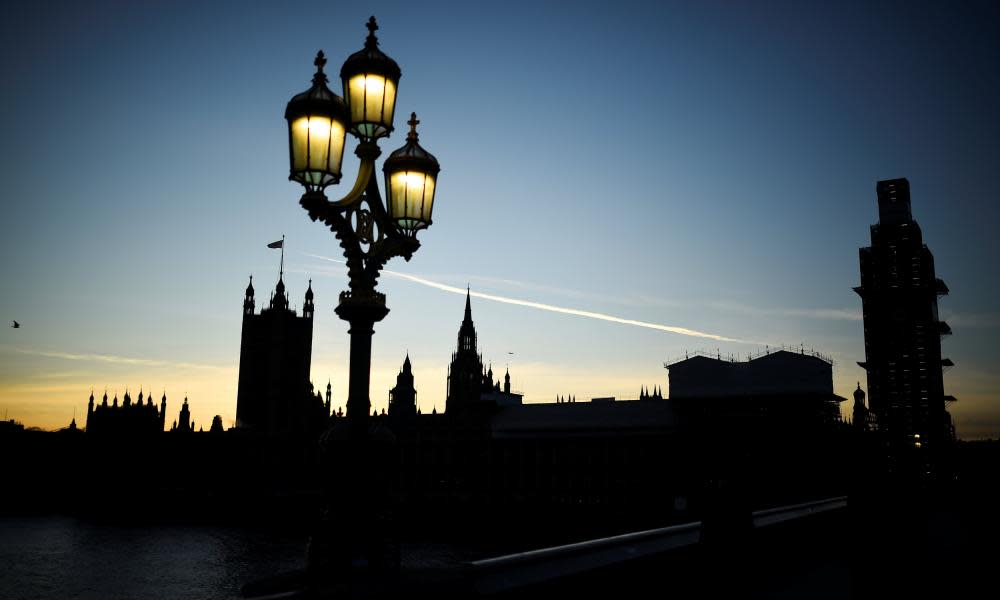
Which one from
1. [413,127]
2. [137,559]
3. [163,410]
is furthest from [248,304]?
[413,127]

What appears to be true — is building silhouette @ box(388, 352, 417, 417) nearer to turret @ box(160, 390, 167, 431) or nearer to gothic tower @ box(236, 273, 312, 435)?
gothic tower @ box(236, 273, 312, 435)

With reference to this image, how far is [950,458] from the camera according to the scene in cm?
14525

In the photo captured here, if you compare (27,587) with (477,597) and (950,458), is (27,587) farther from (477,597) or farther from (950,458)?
(950,458)

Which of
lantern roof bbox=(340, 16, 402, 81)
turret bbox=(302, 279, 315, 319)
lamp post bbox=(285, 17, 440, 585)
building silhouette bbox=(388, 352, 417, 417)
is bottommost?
lamp post bbox=(285, 17, 440, 585)

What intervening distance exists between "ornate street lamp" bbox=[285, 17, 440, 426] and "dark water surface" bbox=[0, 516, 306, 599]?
57.1m

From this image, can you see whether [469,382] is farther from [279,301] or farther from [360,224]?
[360,224]

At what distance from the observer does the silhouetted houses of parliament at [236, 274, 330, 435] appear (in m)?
143

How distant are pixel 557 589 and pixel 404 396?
6106 inches

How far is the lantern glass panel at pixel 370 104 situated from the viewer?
8.06m

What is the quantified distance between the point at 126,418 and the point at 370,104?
15496 centimetres

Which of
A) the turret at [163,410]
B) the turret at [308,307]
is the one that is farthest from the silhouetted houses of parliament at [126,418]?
the turret at [308,307]

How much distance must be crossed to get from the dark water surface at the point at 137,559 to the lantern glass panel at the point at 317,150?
190 feet

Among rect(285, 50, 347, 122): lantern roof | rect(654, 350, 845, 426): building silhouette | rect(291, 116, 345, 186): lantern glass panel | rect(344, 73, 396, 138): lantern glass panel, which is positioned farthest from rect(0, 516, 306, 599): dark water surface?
rect(285, 50, 347, 122): lantern roof

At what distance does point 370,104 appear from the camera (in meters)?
8.09
